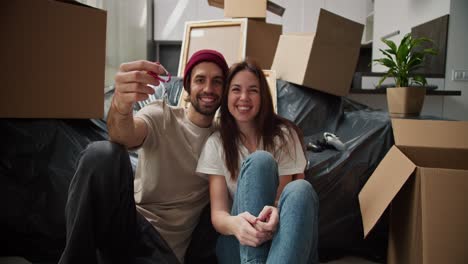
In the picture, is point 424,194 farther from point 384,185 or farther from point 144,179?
point 144,179

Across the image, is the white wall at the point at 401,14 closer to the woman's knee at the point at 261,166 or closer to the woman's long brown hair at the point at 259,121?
the woman's long brown hair at the point at 259,121

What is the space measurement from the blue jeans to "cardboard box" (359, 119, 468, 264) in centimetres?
31

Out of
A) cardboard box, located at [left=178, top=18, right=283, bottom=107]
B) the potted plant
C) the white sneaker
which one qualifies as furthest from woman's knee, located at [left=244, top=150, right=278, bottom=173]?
cardboard box, located at [left=178, top=18, right=283, bottom=107]

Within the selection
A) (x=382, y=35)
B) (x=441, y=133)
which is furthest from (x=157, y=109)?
(x=382, y=35)

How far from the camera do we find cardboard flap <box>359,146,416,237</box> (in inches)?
39.5

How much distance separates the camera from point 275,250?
0.78m

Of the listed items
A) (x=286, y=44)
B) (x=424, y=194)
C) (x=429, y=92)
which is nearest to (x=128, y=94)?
(x=424, y=194)

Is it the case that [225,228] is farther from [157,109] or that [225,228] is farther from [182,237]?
[157,109]

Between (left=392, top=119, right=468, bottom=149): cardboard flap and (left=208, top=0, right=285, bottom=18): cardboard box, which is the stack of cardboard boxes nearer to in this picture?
(left=208, top=0, right=285, bottom=18): cardboard box

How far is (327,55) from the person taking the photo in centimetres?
186

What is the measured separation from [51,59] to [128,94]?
54cm

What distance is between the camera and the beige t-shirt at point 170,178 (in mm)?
1023

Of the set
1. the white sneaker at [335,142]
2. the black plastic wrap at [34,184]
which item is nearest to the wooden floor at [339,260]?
the black plastic wrap at [34,184]

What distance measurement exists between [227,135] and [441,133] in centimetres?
71
